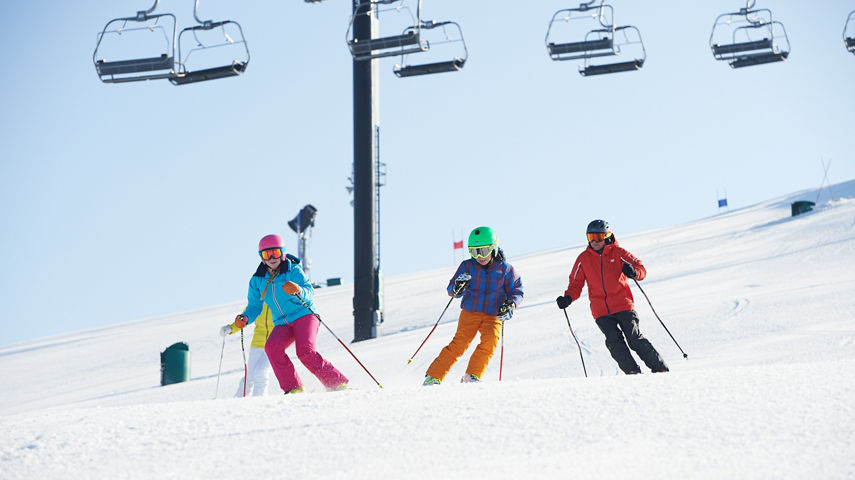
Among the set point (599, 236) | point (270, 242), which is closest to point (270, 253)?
point (270, 242)

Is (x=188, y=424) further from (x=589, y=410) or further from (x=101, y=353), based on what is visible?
(x=101, y=353)

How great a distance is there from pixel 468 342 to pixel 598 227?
4.91 feet

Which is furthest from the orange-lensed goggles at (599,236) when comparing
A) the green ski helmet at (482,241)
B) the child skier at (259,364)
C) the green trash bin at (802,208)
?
the green trash bin at (802,208)

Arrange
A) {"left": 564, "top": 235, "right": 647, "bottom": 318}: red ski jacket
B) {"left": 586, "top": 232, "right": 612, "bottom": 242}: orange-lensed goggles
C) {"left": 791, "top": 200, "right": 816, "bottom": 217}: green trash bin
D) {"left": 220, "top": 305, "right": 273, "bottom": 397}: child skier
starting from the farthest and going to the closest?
{"left": 791, "top": 200, "right": 816, "bottom": 217}: green trash bin, {"left": 220, "top": 305, "right": 273, "bottom": 397}: child skier, {"left": 586, "top": 232, "right": 612, "bottom": 242}: orange-lensed goggles, {"left": 564, "top": 235, "right": 647, "bottom": 318}: red ski jacket

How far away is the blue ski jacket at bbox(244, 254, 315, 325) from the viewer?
24.5 feet

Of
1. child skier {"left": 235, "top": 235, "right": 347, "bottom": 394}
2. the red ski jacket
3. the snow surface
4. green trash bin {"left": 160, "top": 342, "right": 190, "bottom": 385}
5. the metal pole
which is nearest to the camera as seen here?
the snow surface

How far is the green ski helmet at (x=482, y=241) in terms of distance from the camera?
784cm

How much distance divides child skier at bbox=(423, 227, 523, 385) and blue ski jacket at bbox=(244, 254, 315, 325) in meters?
1.23

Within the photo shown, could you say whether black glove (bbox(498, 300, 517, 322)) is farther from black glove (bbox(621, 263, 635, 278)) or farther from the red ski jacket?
black glove (bbox(621, 263, 635, 278))

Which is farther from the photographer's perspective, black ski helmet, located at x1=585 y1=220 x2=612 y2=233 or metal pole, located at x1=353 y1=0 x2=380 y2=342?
metal pole, located at x1=353 y1=0 x2=380 y2=342

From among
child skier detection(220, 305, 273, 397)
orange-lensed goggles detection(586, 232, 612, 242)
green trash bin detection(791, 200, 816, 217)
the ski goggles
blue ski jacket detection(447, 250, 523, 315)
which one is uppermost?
green trash bin detection(791, 200, 816, 217)

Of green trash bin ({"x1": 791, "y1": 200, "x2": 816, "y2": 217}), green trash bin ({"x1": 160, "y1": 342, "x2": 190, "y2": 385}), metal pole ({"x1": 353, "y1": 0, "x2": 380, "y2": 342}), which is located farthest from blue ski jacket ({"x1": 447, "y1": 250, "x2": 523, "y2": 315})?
green trash bin ({"x1": 791, "y1": 200, "x2": 816, "y2": 217})

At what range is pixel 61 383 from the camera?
1648 centimetres

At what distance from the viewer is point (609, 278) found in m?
7.75
